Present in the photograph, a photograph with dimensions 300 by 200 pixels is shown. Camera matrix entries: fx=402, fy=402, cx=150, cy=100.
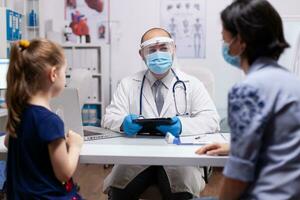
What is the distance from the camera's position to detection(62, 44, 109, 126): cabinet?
4.00 m

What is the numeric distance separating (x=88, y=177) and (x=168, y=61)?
1.82 meters

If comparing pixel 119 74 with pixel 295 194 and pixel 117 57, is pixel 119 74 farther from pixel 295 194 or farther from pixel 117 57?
pixel 295 194

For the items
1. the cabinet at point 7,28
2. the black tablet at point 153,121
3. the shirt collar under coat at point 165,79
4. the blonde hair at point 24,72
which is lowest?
the black tablet at point 153,121

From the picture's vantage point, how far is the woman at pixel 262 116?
2.98 ft

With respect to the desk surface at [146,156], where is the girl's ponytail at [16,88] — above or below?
above

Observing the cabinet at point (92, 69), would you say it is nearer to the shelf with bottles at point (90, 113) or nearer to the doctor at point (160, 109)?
the shelf with bottles at point (90, 113)

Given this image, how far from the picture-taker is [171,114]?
7.02 ft

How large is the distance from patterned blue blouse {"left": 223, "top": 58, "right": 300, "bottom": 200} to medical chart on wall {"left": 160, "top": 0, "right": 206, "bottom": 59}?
317 cm

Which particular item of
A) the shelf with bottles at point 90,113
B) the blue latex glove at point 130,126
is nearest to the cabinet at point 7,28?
the shelf with bottles at point 90,113

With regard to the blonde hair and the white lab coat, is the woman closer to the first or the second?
the blonde hair

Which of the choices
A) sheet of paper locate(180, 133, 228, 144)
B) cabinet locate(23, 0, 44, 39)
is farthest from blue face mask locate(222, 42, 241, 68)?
cabinet locate(23, 0, 44, 39)

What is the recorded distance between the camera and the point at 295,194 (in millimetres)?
956

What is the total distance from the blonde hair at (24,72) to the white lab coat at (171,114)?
750 millimetres

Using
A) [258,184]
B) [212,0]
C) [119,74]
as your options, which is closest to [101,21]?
[119,74]
